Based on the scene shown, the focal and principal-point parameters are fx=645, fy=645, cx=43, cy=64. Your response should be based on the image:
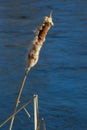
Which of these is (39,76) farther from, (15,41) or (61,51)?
(15,41)

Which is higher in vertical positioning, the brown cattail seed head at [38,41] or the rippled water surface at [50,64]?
the rippled water surface at [50,64]

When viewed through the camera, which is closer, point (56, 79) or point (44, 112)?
point (44, 112)

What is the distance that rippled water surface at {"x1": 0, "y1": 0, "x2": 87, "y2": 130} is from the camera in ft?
19.5

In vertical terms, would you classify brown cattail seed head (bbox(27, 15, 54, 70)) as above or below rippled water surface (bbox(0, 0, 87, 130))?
below

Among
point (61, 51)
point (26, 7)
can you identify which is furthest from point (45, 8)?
point (61, 51)

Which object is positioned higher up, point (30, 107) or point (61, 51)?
point (61, 51)

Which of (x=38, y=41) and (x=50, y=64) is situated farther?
(x=50, y=64)

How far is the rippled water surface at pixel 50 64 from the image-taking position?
5.94 metres

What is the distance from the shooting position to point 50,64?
7.55 meters

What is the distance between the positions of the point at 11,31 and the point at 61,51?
1.38m

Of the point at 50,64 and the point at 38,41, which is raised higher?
the point at 50,64

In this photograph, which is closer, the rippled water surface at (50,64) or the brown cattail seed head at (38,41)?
the brown cattail seed head at (38,41)

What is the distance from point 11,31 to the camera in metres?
9.30

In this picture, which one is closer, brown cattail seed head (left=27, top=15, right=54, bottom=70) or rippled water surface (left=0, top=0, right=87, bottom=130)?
brown cattail seed head (left=27, top=15, right=54, bottom=70)
